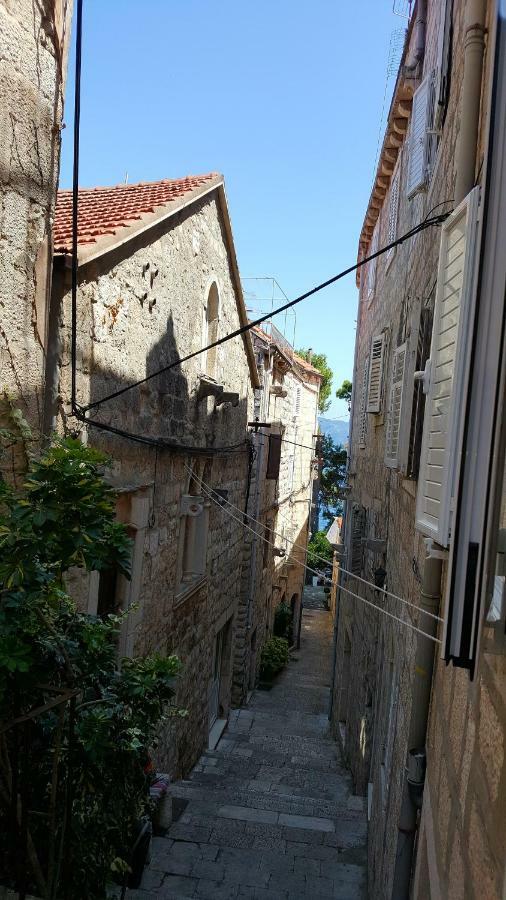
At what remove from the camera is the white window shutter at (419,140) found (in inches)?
237

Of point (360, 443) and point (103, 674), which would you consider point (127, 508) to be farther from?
point (360, 443)

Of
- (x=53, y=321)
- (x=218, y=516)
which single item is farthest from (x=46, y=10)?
(x=218, y=516)

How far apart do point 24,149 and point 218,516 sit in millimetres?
7077

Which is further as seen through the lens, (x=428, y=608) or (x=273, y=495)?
(x=273, y=495)

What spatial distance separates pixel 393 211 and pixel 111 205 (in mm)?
4008

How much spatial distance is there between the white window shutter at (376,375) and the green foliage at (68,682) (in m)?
5.88

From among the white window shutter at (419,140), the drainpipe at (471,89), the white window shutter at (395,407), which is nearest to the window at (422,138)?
the white window shutter at (419,140)

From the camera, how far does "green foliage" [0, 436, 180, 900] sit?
3.20 meters

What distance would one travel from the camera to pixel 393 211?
9367mm

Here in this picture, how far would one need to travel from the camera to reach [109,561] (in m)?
3.69

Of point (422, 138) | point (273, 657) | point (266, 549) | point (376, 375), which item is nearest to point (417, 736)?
point (422, 138)

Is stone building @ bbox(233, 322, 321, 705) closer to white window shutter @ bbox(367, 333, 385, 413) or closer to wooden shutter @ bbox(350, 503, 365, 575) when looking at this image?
wooden shutter @ bbox(350, 503, 365, 575)

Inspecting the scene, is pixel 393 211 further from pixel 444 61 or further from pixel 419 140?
pixel 444 61

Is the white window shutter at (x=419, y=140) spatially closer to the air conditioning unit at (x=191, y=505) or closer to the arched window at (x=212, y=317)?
the arched window at (x=212, y=317)
